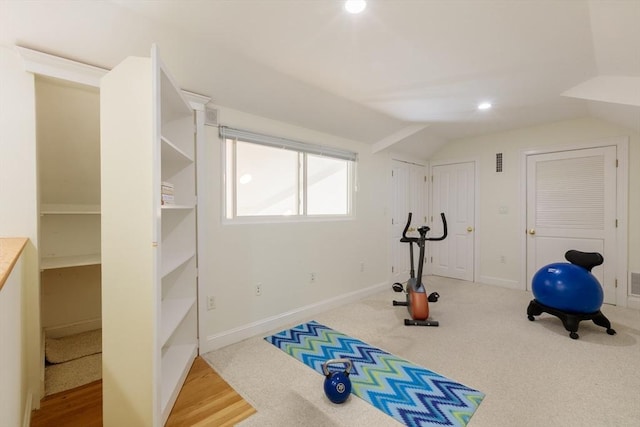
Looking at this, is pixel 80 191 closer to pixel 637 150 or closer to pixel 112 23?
pixel 112 23

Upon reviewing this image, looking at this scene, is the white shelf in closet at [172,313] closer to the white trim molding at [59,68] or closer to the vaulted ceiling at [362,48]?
the white trim molding at [59,68]

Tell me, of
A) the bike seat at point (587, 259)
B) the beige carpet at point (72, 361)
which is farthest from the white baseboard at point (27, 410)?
the bike seat at point (587, 259)

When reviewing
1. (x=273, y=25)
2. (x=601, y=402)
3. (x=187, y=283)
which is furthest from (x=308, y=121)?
(x=601, y=402)

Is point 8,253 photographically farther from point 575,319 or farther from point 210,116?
point 575,319

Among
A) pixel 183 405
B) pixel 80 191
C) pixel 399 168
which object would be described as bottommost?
pixel 183 405

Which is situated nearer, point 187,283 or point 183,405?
point 183,405

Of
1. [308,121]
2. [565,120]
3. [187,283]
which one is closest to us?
[187,283]

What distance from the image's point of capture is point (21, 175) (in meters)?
1.67

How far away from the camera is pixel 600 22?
171cm

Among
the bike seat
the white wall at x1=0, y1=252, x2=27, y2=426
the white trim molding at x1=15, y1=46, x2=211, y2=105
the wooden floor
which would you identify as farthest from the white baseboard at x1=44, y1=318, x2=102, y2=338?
the bike seat

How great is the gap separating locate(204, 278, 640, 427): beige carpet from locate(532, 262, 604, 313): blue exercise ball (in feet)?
0.93

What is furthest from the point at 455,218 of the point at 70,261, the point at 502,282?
the point at 70,261

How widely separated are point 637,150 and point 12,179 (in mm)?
5886

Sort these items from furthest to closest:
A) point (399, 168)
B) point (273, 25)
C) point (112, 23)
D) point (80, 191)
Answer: point (399, 168) < point (80, 191) < point (273, 25) < point (112, 23)
